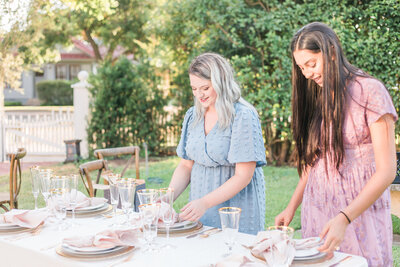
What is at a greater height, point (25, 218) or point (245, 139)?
point (245, 139)

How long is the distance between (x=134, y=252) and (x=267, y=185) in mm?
5759

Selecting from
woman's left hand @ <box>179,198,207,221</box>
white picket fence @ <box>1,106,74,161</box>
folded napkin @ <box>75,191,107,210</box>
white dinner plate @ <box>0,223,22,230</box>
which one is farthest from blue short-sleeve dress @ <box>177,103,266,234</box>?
white picket fence @ <box>1,106,74,161</box>

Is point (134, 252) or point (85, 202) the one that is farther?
point (85, 202)

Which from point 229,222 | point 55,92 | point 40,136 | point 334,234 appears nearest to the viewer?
point 229,222

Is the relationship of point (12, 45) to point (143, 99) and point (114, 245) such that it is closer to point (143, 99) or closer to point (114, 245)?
point (143, 99)

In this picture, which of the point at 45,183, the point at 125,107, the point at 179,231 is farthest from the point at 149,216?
the point at 125,107

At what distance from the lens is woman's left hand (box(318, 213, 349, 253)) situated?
1820 millimetres

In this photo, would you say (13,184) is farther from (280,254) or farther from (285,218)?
(280,254)

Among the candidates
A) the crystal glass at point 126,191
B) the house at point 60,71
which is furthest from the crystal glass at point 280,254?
the house at point 60,71

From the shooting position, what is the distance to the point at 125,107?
10469 millimetres

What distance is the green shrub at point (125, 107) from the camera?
10.3 m

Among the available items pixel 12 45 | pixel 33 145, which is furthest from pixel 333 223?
pixel 12 45

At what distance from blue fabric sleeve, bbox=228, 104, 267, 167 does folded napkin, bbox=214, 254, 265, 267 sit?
0.82 m

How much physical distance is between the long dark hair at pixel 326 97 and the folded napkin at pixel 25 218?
138 cm
